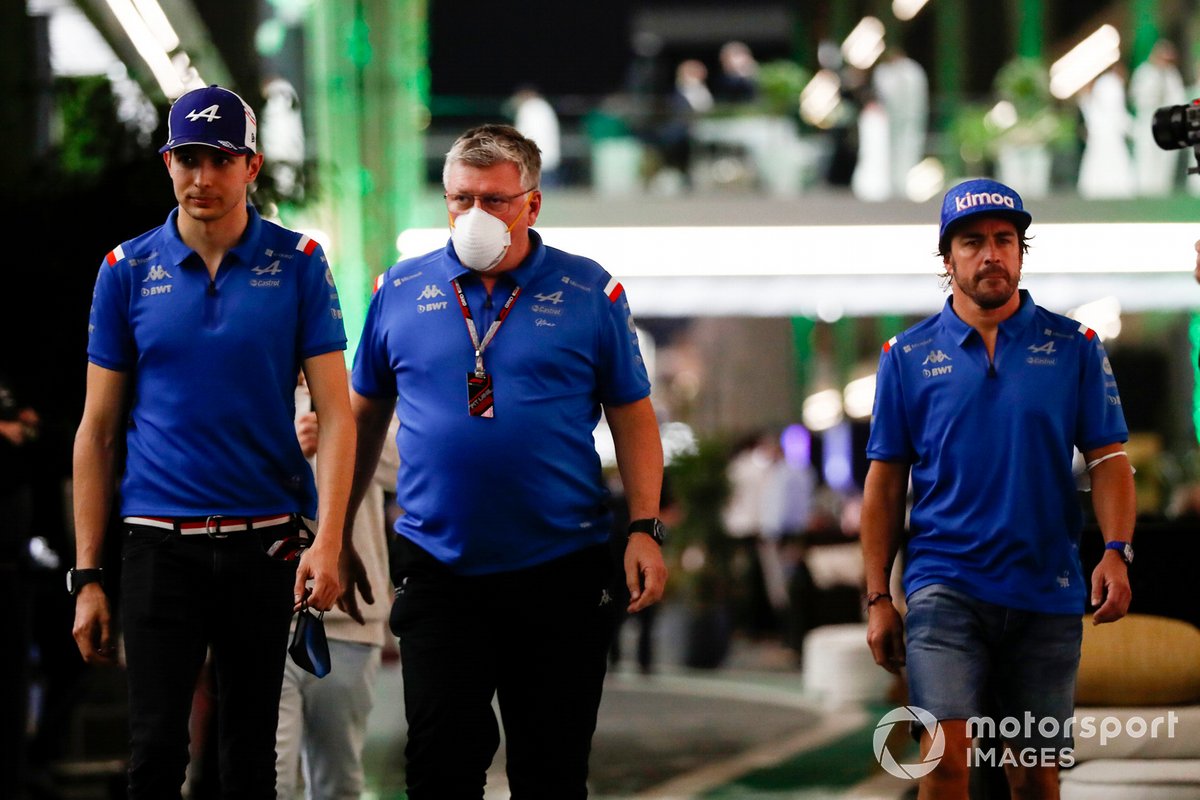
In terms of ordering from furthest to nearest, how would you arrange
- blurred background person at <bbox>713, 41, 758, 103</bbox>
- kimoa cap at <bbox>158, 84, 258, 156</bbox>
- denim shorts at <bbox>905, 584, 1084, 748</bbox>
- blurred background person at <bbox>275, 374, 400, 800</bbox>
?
blurred background person at <bbox>713, 41, 758, 103</bbox> → blurred background person at <bbox>275, 374, 400, 800</bbox> → denim shorts at <bbox>905, 584, 1084, 748</bbox> → kimoa cap at <bbox>158, 84, 258, 156</bbox>

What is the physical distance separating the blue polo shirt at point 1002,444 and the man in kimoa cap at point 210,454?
134 centimetres

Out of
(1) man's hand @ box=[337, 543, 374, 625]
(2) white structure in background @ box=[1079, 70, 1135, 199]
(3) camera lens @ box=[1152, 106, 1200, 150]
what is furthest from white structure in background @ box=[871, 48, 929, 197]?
(1) man's hand @ box=[337, 543, 374, 625]

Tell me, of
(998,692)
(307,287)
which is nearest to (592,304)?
(307,287)

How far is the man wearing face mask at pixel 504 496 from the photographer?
3.37m

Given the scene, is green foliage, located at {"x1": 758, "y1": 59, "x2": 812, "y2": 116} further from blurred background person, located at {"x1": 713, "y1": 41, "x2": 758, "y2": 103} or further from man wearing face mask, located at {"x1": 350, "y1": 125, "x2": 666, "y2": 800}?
man wearing face mask, located at {"x1": 350, "y1": 125, "x2": 666, "y2": 800}

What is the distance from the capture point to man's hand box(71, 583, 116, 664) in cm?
323

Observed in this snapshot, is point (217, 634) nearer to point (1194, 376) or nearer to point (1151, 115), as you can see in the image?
point (1151, 115)

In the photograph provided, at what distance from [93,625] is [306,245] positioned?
897 mm

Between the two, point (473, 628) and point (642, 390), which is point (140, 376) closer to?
point (473, 628)

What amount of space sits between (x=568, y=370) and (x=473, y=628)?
589 millimetres

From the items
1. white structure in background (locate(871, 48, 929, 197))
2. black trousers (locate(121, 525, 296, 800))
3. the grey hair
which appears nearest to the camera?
black trousers (locate(121, 525, 296, 800))

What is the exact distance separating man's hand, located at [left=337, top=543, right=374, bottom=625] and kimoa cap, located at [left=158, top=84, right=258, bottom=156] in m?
0.94

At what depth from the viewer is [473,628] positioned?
338cm

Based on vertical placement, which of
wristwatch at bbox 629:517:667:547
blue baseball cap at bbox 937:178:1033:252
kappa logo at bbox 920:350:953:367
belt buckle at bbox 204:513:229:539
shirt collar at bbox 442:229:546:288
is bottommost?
wristwatch at bbox 629:517:667:547
